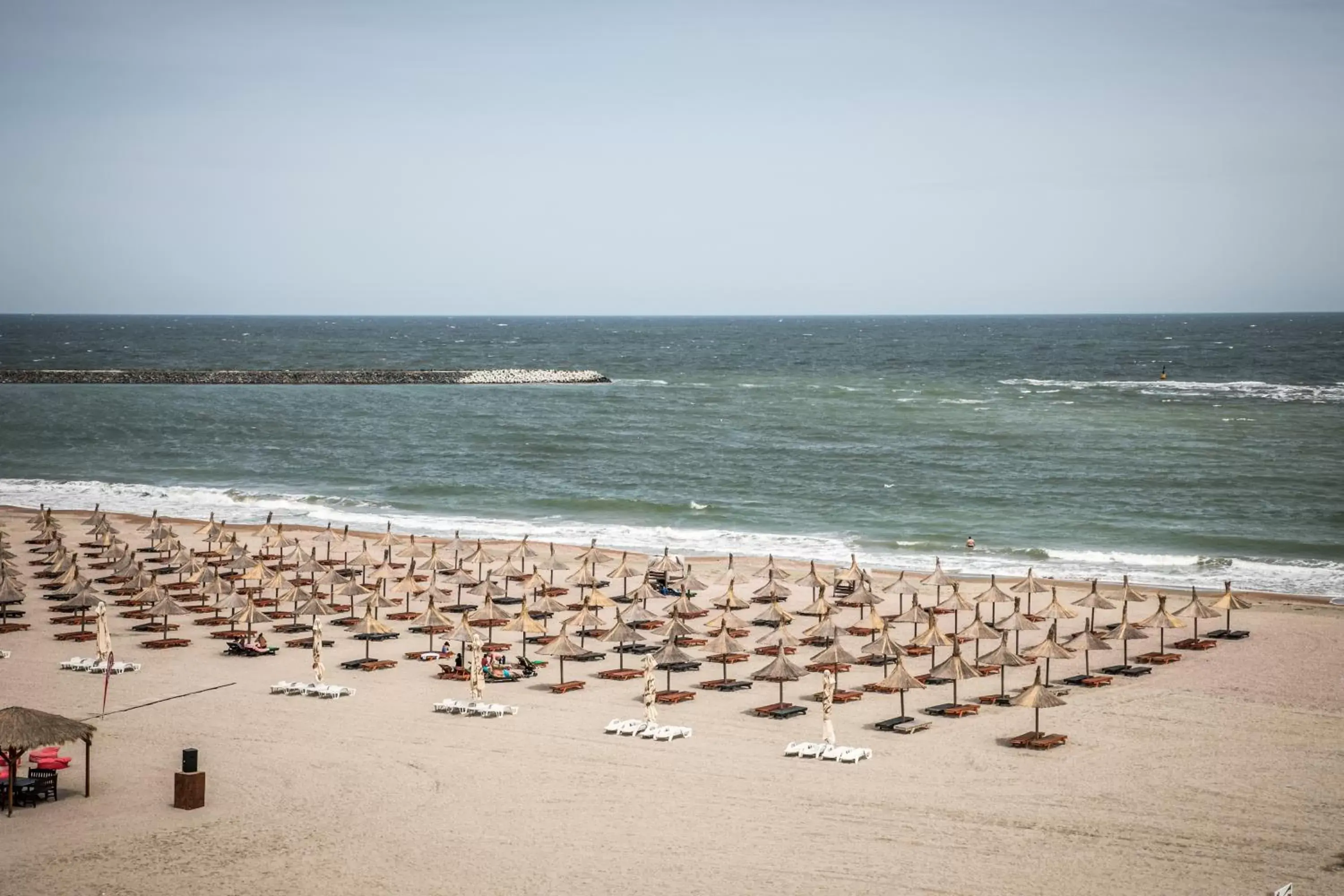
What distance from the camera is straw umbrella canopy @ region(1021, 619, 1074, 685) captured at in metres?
27.6

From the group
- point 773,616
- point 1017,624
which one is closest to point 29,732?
point 773,616

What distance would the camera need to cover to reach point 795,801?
2080 centimetres

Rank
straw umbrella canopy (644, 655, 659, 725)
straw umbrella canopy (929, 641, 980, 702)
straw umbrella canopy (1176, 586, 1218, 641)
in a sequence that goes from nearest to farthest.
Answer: straw umbrella canopy (644, 655, 659, 725), straw umbrella canopy (929, 641, 980, 702), straw umbrella canopy (1176, 586, 1218, 641)

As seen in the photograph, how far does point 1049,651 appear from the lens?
27.7 metres

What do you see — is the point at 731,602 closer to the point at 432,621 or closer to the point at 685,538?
the point at 432,621

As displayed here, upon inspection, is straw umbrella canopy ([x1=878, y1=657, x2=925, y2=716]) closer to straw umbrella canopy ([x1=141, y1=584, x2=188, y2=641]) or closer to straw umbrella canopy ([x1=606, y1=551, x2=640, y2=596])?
straw umbrella canopy ([x1=606, y1=551, x2=640, y2=596])

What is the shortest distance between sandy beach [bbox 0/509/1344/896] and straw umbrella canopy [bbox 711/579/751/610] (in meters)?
4.13

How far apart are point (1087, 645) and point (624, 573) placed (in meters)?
14.0

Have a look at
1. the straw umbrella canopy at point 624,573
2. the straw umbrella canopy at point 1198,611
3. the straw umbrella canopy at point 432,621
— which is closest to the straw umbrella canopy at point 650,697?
the straw umbrella canopy at point 432,621

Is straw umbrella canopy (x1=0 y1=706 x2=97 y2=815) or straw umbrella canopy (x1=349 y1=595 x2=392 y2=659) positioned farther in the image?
straw umbrella canopy (x1=349 y1=595 x2=392 y2=659)

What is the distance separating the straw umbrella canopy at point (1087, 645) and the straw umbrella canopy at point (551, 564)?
15603 millimetres

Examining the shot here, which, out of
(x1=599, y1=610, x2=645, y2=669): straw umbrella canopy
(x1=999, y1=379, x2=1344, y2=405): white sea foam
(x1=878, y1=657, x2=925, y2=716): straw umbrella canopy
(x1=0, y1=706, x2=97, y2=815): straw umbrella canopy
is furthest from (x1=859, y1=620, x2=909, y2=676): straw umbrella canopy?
(x1=999, y1=379, x2=1344, y2=405): white sea foam

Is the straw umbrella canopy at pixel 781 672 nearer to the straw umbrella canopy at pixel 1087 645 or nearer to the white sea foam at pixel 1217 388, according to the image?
the straw umbrella canopy at pixel 1087 645

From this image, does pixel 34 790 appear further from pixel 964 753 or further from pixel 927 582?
pixel 927 582
